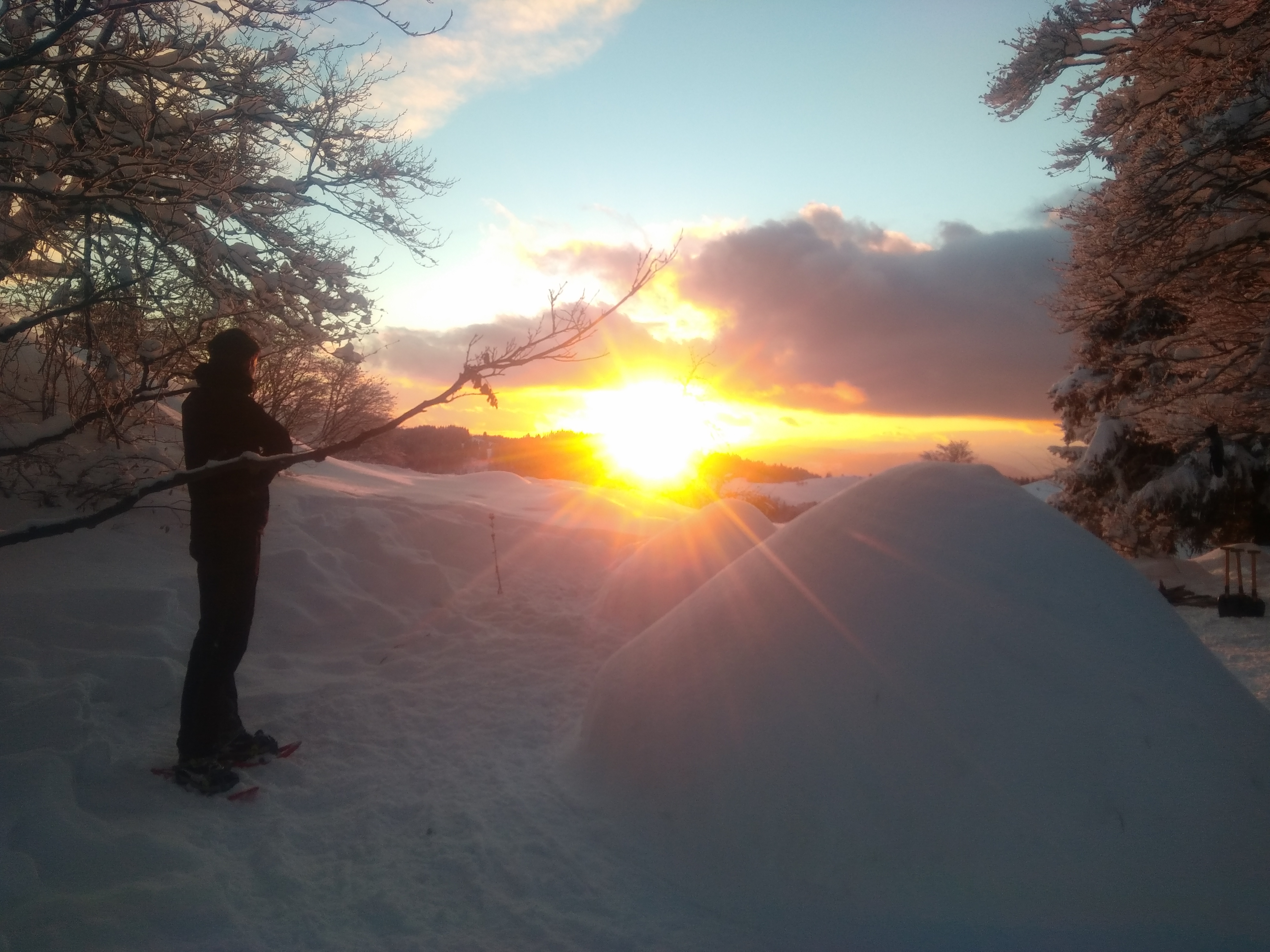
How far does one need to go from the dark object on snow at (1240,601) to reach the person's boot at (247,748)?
412 inches

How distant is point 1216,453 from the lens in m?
9.97

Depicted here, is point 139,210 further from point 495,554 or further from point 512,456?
point 512,456

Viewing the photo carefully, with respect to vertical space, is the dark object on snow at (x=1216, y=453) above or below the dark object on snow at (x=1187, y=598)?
above

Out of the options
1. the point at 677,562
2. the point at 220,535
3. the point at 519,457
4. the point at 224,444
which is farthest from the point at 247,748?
the point at 519,457

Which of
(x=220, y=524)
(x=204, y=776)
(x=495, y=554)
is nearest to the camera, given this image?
(x=204, y=776)

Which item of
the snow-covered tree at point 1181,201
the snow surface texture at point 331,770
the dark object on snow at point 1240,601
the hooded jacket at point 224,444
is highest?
the snow-covered tree at point 1181,201

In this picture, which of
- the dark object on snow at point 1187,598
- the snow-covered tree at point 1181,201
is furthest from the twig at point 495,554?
the dark object on snow at point 1187,598

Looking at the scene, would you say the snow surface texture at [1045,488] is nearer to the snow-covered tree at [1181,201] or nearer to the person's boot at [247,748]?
the snow-covered tree at [1181,201]

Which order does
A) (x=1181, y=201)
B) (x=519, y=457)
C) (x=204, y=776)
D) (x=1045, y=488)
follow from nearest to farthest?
1. (x=204, y=776)
2. (x=1181, y=201)
3. (x=1045, y=488)
4. (x=519, y=457)

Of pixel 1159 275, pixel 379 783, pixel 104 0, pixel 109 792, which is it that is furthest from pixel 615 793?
pixel 1159 275

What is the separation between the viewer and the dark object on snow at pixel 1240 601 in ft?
29.1

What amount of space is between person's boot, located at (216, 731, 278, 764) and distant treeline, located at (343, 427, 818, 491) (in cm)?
1259

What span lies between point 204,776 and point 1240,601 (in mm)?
11100

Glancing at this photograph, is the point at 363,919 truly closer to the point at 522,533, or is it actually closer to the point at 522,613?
the point at 522,613
